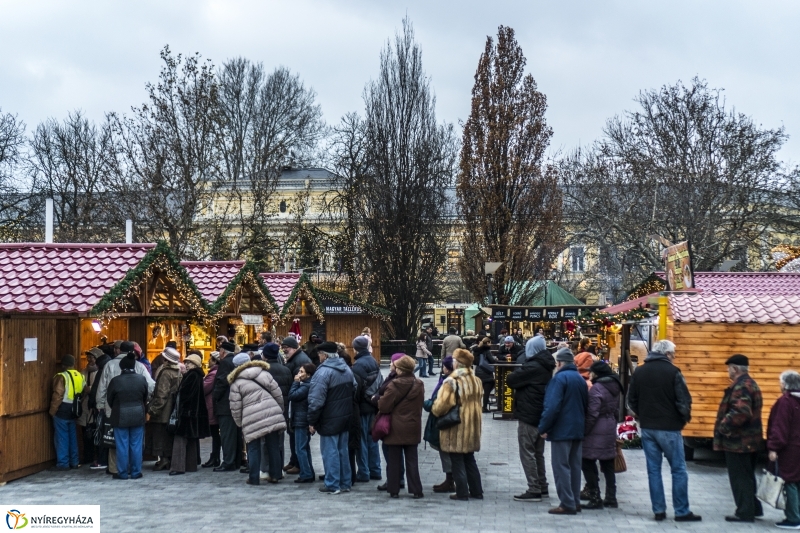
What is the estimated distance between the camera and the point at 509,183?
130ft

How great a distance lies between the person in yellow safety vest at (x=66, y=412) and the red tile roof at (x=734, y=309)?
841 centimetres

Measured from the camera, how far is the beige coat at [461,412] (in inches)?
426

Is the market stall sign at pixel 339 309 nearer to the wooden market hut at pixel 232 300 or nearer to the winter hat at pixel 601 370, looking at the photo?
the wooden market hut at pixel 232 300

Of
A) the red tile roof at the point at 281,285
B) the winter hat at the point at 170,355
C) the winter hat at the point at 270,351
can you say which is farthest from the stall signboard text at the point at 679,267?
the red tile roof at the point at 281,285

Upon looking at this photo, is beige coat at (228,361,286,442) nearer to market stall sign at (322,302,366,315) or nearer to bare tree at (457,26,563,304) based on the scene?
market stall sign at (322,302,366,315)

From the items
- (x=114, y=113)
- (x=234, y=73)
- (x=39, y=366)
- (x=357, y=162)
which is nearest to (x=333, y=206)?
(x=357, y=162)

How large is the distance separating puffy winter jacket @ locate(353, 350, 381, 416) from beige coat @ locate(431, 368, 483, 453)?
157 cm

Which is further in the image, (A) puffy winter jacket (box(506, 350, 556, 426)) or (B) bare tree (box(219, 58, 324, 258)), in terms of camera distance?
(B) bare tree (box(219, 58, 324, 258))

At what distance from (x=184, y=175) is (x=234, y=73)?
19726 mm

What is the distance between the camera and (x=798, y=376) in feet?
31.1

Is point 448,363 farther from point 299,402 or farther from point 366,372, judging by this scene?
point 299,402

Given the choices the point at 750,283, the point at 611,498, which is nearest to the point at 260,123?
the point at 750,283

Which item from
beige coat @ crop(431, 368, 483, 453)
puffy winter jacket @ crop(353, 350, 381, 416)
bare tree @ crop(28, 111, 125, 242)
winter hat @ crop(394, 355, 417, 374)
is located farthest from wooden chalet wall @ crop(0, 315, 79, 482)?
bare tree @ crop(28, 111, 125, 242)

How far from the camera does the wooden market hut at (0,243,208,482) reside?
12438 mm
